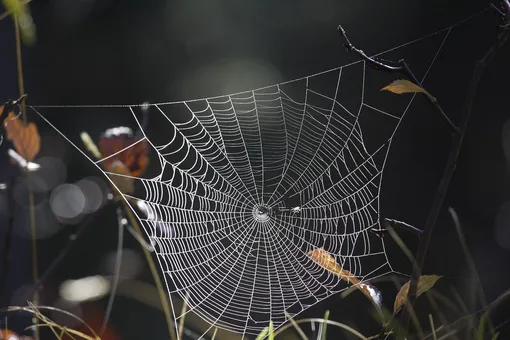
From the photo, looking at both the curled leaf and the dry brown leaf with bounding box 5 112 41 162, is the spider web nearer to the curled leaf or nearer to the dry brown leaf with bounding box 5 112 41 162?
the curled leaf

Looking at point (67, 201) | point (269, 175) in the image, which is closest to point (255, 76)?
point (269, 175)

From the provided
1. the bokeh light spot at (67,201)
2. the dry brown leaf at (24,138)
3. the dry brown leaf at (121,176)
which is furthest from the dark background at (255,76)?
the dry brown leaf at (24,138)

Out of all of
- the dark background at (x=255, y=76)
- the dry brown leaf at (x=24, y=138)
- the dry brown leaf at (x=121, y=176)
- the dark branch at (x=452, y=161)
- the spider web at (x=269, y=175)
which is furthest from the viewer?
the dark background at (x=255, y=76)

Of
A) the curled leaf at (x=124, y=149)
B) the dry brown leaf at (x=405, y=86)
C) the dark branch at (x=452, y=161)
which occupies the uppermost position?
the curled leaf at (x=124, y=149)

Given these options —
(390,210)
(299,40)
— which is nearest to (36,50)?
(299,40)

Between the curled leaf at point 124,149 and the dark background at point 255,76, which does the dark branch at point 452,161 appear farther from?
the dark background at point 255,76

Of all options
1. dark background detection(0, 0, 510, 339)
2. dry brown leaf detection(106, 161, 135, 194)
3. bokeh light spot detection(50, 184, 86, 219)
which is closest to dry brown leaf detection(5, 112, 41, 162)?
dry brown leaf detection(106, 161, 135, 194)

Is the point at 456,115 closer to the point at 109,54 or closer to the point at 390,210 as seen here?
the point at 390,210
